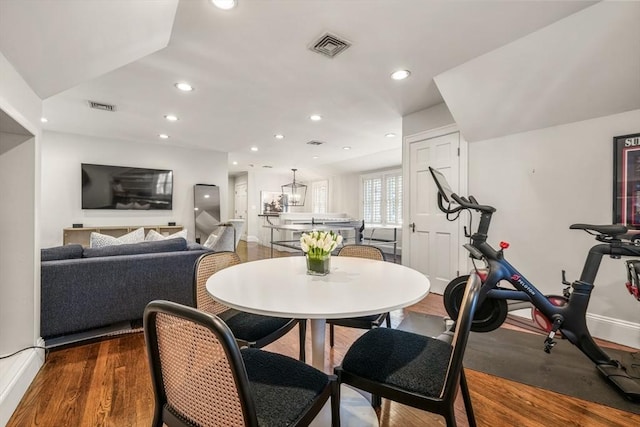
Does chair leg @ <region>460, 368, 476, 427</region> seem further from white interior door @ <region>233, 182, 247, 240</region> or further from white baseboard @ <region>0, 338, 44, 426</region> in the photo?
white interior door @ <region>233, 182, 247, 240</region>

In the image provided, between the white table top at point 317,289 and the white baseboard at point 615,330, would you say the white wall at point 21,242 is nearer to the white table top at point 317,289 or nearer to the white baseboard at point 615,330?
the white table top at point 317,289

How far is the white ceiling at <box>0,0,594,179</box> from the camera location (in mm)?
1682

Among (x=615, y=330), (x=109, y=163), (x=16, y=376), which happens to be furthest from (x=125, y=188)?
(x=615, y=330)

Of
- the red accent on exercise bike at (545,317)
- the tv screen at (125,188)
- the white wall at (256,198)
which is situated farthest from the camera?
the white wall at (256,198)

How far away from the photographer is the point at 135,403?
1.63 meters

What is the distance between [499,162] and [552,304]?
155 cm

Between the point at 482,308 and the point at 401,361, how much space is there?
154 centimetres

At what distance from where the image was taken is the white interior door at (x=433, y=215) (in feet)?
11.2

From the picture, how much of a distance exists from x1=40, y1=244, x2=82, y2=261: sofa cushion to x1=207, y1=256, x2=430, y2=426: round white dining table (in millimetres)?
1705

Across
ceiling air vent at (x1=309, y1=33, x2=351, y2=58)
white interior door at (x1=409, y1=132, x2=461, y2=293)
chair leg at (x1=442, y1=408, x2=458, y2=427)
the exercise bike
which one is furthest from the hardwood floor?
ceiling air vent at (x1=309, y1=33, x2=351, y2=58)

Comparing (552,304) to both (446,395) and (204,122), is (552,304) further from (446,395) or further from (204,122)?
(204,122)

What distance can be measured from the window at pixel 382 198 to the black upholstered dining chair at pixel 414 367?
20.7ft

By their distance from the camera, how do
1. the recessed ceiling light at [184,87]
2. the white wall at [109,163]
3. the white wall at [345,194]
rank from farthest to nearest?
the white wall at [345,194]
the white wall at [109,163]
the recessed ceiling light at [184,87]

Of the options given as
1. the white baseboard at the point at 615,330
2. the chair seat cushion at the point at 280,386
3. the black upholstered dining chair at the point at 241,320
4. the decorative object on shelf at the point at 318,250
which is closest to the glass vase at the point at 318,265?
the decorative object on shelf at the point at 318,250
